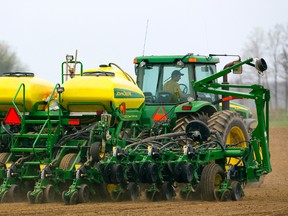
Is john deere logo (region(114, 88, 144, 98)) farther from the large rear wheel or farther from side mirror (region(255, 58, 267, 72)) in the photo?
side mirror (region(255, 58, 267, 72))

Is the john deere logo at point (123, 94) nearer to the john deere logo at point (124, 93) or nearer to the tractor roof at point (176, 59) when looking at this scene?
the john deere logo at point (124, 93)

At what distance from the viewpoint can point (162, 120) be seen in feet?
45.4

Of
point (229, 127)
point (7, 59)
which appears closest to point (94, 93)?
point (229, 127)

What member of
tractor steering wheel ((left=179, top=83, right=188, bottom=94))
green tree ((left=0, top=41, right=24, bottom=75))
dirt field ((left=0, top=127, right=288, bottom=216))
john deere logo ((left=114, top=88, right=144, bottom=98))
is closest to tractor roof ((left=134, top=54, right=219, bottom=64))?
tractor steering wheel ((left=179, top=83, right=188, bottom=94))

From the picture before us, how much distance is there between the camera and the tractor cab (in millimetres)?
14242

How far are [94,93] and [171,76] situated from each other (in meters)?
2.35

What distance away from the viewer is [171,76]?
14.5m

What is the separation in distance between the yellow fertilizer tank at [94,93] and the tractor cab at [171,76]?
1510 millimetres

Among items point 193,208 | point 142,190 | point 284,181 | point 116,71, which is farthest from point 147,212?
point 284,181

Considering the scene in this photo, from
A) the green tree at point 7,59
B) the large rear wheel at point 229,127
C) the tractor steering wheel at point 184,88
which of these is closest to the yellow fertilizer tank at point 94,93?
the large rear wheel at point 229,127

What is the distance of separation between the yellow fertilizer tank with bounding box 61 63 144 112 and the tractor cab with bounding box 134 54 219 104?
151 cm

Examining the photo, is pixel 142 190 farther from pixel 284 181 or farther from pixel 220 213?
pixel 284 181

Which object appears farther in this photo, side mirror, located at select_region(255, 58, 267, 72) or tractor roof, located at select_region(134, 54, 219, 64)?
tractor roof, located at select_region(134, 54, 219, 64)

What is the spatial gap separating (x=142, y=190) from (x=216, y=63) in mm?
3352
